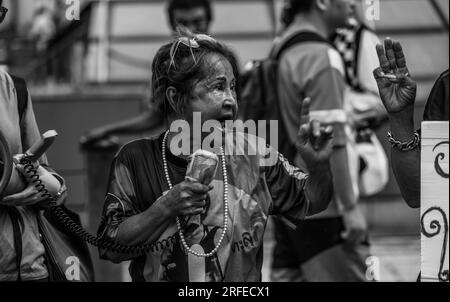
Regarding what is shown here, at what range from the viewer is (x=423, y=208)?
342cm

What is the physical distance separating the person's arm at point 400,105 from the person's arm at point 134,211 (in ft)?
2.22

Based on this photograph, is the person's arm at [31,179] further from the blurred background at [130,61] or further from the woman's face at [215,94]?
the blurred background at [130,61]

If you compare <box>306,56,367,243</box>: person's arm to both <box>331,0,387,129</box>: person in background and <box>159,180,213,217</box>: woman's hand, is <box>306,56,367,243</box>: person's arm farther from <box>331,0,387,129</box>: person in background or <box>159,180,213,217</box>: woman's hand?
<box>159,180,213,217</box>: woman's hand

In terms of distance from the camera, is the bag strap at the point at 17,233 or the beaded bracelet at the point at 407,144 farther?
the bag strap at the point at 17,233

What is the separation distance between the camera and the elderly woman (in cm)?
371

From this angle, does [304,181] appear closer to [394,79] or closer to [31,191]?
[394,79]

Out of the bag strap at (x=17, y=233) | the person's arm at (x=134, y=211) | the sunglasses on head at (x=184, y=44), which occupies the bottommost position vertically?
the bag strap at (x=17, y=233)

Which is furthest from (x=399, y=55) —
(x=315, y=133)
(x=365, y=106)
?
(x=365, y=106)

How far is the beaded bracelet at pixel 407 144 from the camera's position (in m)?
3.60

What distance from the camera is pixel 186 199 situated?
3.51 metres

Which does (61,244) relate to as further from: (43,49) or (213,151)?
(43,49)

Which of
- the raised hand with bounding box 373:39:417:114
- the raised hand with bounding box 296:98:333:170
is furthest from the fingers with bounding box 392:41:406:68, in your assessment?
the raised hand with bounding box 296:98:333:170

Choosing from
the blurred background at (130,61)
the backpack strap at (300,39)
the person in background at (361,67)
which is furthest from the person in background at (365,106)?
the blurred background at (130,61)

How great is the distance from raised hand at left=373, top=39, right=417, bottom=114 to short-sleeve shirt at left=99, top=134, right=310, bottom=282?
0.49 meters
